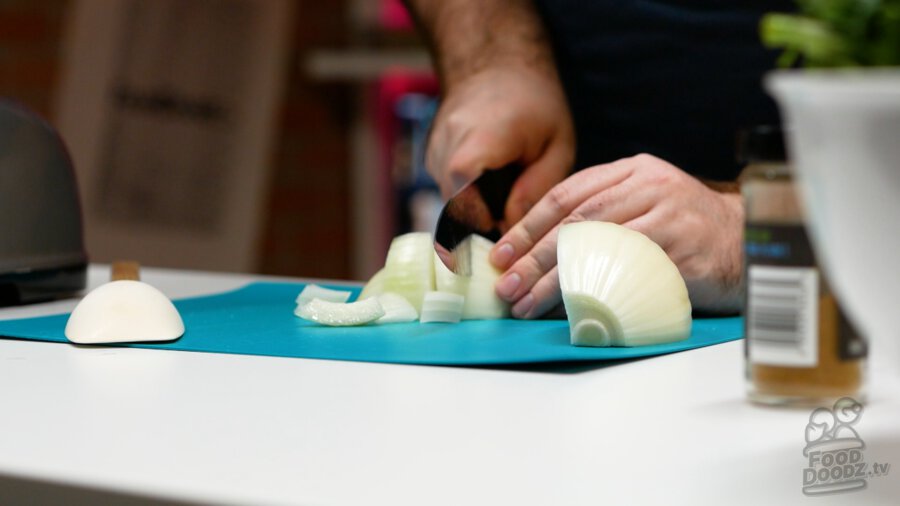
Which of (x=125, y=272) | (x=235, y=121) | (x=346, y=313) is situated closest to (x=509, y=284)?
(x=346, y=313)

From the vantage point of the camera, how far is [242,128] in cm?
326

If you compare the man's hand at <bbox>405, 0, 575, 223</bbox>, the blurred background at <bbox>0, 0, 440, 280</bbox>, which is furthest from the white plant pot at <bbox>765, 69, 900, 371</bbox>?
the blurred background at <bbox>0, 0, 440, 280</bbox>

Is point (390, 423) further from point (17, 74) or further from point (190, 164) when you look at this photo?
point (17, 74)

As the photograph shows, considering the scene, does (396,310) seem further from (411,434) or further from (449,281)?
(411,434)

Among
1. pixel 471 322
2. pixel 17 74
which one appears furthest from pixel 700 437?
pixel 17 74

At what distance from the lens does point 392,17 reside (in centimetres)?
361

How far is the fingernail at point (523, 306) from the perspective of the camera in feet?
2.70

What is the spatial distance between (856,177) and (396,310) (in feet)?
1.80

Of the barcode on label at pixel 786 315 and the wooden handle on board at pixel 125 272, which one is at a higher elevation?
the barcode on label at pixel 786 315

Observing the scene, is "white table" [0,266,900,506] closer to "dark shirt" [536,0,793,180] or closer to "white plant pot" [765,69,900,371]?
"white plant pot" [765,69,900,371]

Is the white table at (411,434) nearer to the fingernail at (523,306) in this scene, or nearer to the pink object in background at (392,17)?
the fingernail at (523,306)

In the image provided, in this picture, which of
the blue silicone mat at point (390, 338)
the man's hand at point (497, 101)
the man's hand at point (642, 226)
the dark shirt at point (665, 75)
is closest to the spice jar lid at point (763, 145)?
the blue silicone mat at point (390, 338)

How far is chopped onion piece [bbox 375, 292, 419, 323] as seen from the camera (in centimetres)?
82

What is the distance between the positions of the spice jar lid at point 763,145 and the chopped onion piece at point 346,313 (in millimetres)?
408
